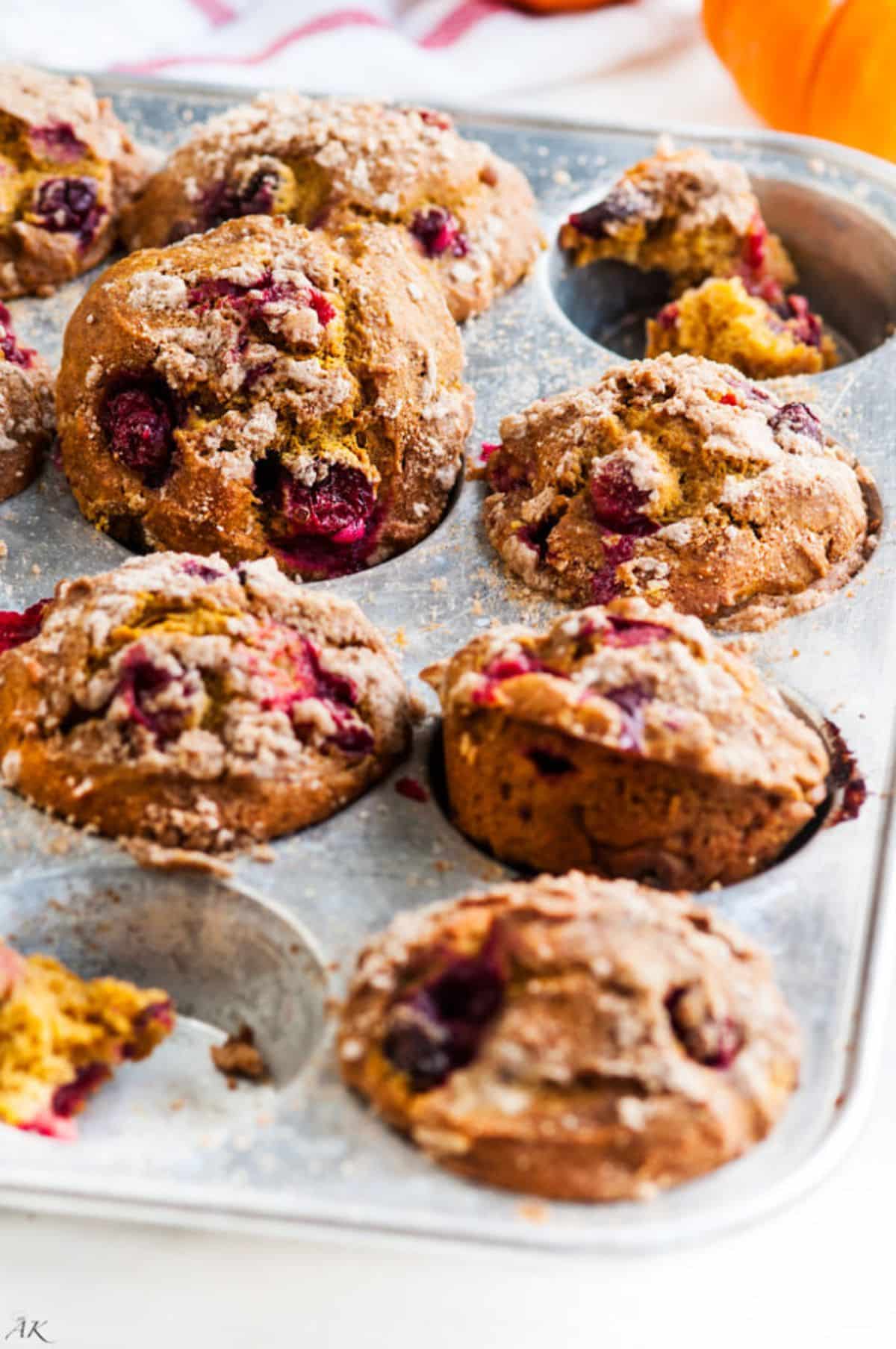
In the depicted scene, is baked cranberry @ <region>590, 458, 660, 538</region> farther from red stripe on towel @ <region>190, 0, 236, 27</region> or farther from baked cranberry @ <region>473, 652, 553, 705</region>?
red stripe on towel @ <region>190, 0, 236, 27</region>

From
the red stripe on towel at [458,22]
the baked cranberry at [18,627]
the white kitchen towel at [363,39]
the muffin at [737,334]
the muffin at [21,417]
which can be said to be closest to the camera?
the baked cranberry at [18,627]

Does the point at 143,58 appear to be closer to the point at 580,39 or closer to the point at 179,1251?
the point at 580,39

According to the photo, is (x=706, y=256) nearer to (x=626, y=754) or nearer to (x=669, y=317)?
(x=669, y=317)

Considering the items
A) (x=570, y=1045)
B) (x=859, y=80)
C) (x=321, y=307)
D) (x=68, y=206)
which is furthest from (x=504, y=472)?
(x=859, y=80)

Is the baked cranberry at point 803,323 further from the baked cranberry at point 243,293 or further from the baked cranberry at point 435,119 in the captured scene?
the baked cranberry at point 243,293

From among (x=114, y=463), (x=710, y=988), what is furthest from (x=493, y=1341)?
(x=114, y=463)

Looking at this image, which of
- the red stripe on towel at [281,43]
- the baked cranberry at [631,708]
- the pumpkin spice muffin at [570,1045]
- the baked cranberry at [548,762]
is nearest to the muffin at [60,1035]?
the pumpkin spice muffin at [570,1045]
